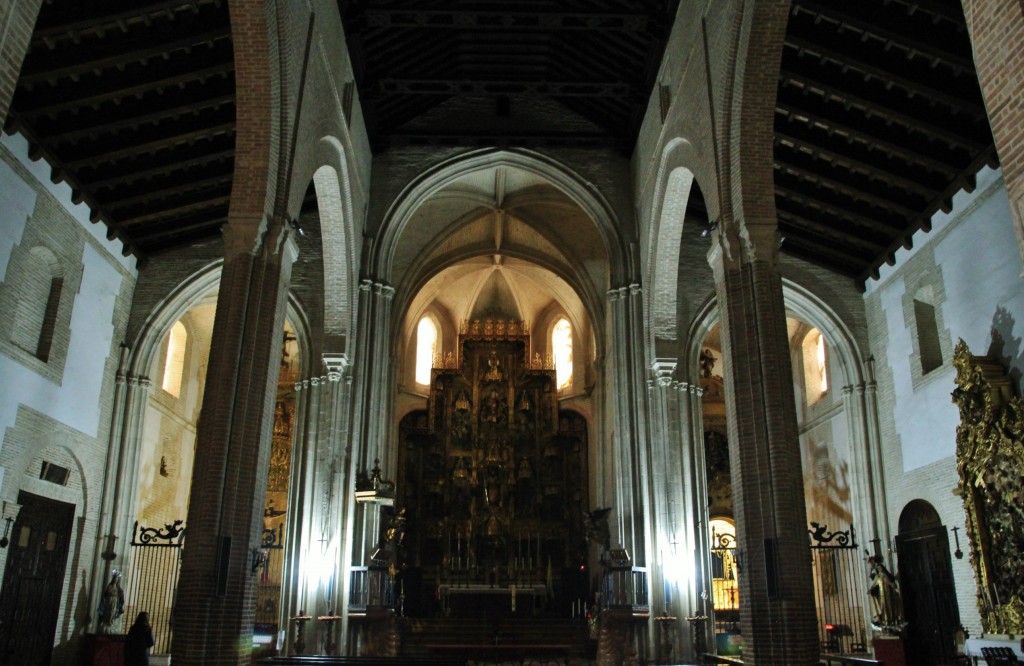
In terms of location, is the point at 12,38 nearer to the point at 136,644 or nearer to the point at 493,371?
the point at 136,644

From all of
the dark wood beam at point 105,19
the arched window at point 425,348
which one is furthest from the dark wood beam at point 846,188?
the arched window at point 425,348

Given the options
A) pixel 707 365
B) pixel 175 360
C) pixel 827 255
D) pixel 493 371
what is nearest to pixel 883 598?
pixel 827 255

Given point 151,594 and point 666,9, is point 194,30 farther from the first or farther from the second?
point 151,594

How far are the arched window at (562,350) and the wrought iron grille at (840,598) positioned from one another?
1122 centimetres

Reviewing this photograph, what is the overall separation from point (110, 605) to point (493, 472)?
14.8m

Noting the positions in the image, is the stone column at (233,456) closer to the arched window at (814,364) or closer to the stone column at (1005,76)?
the stone column at (1005,76)

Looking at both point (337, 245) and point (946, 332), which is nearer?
point (946, 332)

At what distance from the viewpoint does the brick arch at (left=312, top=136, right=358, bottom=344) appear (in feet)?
52.5

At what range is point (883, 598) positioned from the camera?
14547 millimetres

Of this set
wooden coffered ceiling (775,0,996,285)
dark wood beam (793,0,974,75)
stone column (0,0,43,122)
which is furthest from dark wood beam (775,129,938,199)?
stone column (0,0,43,122)

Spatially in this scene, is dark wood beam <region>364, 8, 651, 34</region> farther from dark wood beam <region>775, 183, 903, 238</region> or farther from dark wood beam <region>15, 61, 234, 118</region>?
dark wood beam <region>775, 183, 903, 238</region>

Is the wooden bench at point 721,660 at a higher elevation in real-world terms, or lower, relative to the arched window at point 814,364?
lower

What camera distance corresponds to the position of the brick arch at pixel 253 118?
10656mm

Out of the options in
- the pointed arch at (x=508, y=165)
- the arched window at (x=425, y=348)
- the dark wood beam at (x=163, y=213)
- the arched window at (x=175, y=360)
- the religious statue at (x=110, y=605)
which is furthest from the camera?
the arched window at (x=425, y=348)
